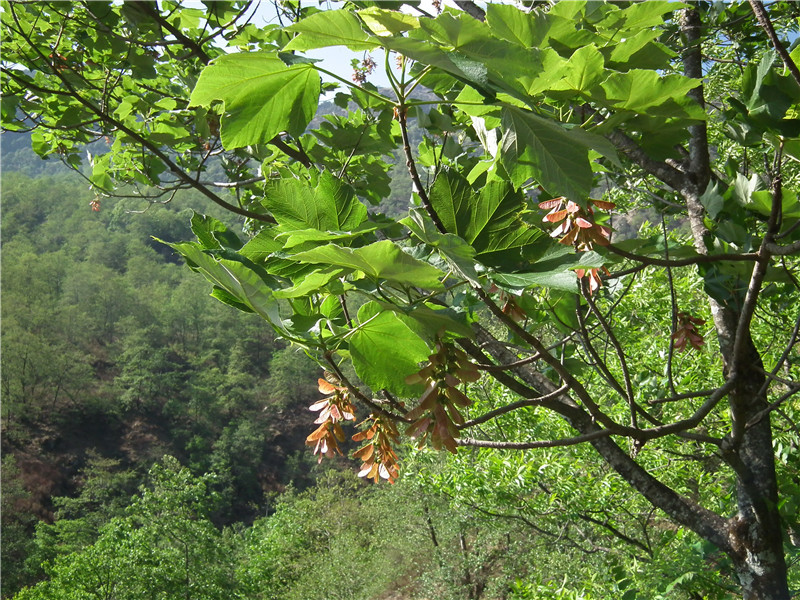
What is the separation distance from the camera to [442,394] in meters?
0.52

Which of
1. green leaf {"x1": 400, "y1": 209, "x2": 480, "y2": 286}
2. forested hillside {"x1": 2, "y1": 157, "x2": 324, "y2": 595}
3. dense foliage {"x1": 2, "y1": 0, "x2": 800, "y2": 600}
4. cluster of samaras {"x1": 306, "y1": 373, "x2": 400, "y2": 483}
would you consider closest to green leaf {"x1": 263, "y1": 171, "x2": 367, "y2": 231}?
dense foliage {"x1": 2, "y1": 0, "x2": 800, "y2": 600}

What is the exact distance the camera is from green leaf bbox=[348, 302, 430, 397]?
51 centimetres

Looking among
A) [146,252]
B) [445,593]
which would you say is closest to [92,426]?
[146,252]

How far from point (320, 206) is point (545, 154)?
186 millimetres

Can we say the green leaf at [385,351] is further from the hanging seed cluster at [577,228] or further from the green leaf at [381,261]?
the hanging seed cluster at [577,228]

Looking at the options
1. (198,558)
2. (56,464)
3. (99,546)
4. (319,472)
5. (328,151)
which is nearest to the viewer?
(328,151)

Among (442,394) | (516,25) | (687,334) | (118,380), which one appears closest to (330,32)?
(516,25)

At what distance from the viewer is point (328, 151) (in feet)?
4.52

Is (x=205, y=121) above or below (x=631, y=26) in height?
above

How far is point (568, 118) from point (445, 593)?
14.5 metres

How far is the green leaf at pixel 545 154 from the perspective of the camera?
0.42 metres

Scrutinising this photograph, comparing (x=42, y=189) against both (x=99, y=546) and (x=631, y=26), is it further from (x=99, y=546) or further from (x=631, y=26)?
(x=631, y=26)

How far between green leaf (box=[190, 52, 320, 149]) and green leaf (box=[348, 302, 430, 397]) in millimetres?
192

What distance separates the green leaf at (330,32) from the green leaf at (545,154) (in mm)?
116
